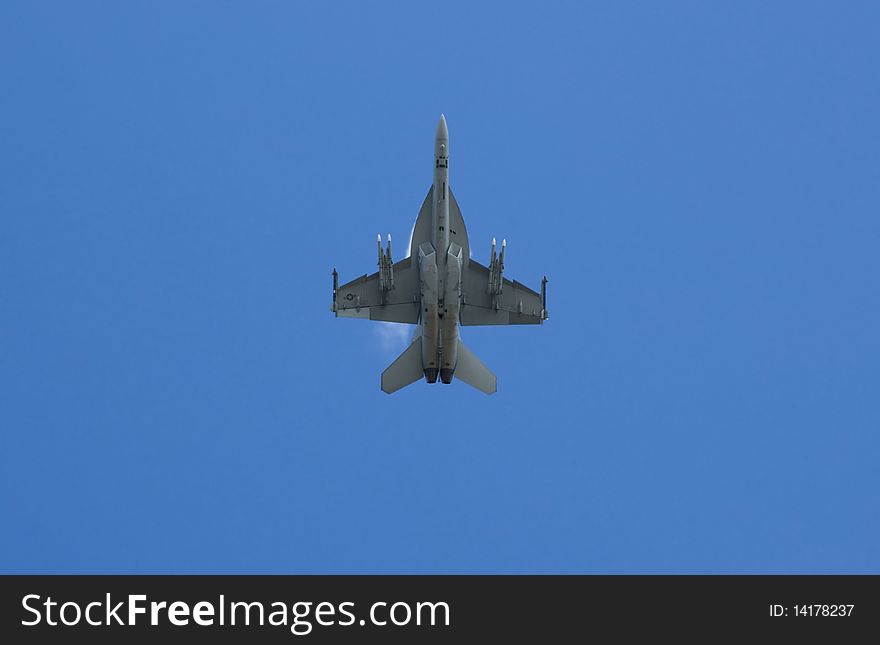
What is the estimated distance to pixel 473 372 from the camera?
77.2m

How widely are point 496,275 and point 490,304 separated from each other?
2092 millimetres

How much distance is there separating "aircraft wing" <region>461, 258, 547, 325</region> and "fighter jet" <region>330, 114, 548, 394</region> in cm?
5

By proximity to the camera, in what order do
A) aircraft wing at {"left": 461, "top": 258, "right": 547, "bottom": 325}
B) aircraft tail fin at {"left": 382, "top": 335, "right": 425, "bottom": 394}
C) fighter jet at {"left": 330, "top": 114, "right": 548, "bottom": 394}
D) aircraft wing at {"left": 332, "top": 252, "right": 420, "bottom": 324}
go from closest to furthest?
fighter jet at {"left": 330, "top": 114, "right": 548, "bottom": 394} < aircraft tail fin at {"left": 382, "top": 335, "right": 425, "bottom": 394} < aircraft wing at {"left": 332, "top": 252, "right": 420, "bottom": 324} < aircraft wing at {"left": 461, "top": 258, "right": 547, "bottom": 325}

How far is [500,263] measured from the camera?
7662 centimetres

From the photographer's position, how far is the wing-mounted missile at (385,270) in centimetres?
7531

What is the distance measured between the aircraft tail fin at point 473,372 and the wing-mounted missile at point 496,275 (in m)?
3.47

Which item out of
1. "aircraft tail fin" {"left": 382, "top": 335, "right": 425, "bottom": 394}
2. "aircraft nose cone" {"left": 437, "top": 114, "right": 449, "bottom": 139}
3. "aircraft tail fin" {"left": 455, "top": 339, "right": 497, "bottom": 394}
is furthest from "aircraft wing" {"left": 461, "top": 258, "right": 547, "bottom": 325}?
"aircraft nose cone" {"left": 437, "top": 114, "right": 449, "bottom": 139}

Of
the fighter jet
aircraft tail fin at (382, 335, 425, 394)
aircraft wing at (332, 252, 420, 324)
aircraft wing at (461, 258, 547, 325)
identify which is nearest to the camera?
the fighter jet

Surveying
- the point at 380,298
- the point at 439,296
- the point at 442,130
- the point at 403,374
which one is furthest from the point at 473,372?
the point at 442,130

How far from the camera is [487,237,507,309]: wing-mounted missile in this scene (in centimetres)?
7631

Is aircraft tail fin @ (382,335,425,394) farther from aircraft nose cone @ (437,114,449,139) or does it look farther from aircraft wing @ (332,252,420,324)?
aircraft nose cone @ (437,114,449,139)

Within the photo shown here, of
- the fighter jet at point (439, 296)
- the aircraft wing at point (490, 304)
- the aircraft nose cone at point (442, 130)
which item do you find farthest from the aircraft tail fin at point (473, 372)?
the aircraft nose cone at point (442, 130)
